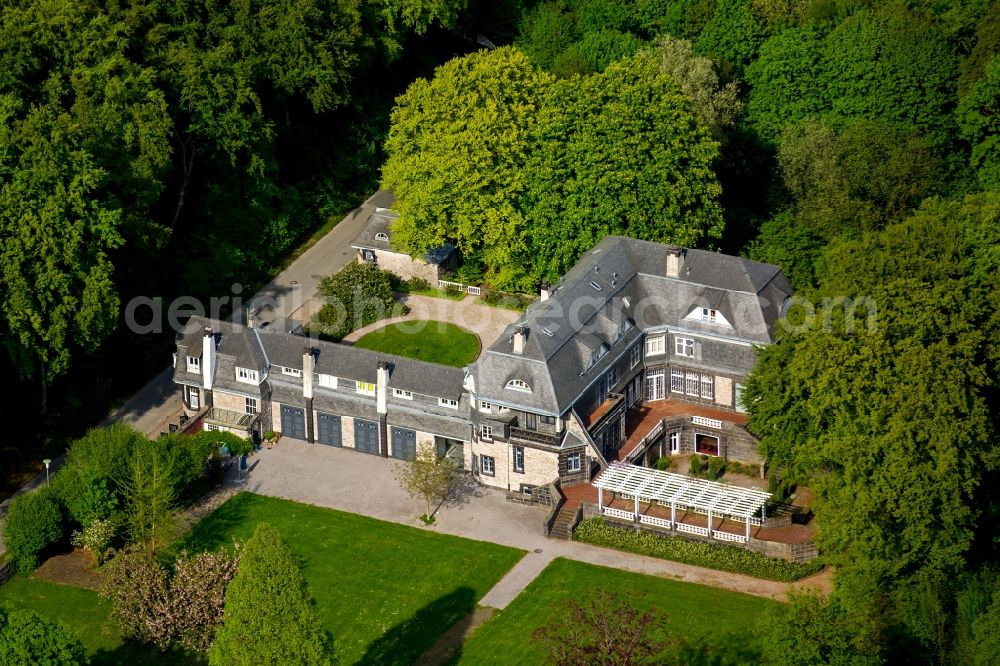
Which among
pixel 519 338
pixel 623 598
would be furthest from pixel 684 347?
pixel 623 598

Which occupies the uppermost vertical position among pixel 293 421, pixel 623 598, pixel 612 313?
pixel 612 313

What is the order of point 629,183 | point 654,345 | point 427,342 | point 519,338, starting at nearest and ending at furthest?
point 519,338 → point 654,345 → point 629,183 → point 427,342

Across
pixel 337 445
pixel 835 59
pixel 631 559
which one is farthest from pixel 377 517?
pixel 835 59

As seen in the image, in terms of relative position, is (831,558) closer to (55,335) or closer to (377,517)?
(377,517)

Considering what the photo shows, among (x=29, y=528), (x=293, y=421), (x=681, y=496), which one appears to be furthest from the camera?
(x=293, y=421)

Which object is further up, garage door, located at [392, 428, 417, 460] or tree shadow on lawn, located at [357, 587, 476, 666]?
garage door, located at [392, 428, 417, 460]

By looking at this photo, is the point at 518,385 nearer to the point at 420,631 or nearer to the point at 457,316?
the point at 420,631

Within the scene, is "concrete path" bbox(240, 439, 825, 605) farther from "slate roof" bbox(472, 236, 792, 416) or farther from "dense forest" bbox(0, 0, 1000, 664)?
"dense forest" bbox(0, 0, 1000, 664)

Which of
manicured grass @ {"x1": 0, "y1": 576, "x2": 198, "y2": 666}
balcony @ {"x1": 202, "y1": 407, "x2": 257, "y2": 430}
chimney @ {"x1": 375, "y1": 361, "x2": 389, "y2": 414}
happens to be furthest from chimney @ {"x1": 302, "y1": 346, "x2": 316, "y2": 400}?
manicured grass @ {"x1": 0, "y1": 576, "x2": 198, "y2": 666}

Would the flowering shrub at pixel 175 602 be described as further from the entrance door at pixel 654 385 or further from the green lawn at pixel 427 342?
the entrance door at pixel 654 385
